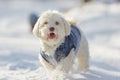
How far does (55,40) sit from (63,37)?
173 mm

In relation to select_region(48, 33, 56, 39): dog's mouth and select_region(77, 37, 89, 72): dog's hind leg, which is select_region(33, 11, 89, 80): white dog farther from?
select_region(77, 37, 89, 72): dog's hind leg

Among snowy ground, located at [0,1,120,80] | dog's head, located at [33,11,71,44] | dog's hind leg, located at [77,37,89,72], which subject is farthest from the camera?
Result: dog's hind leg, located at [77,37,89,72]

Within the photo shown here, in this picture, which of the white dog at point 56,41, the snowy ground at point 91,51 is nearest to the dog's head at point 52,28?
the white dog at point 56,41

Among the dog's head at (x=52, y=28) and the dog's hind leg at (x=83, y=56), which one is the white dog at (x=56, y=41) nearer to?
the dog's head at (x=52, y=28)

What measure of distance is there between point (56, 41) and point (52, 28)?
0.34 meters

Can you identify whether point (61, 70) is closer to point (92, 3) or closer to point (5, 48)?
point (5, 48)

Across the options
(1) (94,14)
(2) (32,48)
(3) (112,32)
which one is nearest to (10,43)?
(2) (32,48)

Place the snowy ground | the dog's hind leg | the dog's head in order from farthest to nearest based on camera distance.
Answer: the dog's hind leg → the snowy ground → the dog's head

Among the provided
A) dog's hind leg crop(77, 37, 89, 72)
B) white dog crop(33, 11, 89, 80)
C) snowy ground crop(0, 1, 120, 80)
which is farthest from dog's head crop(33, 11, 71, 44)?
dog's hind leg crop(77, 37, 89, 72)

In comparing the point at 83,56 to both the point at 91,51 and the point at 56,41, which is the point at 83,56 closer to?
the point at 56,41

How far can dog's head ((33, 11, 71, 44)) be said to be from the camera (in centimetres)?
618

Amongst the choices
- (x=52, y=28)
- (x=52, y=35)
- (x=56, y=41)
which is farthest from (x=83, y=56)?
(x=52, y=28)

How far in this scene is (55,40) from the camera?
6387 mm

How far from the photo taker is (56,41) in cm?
642
